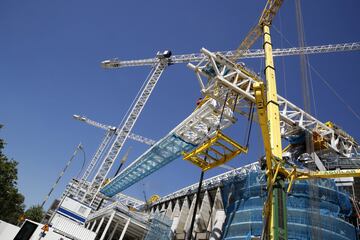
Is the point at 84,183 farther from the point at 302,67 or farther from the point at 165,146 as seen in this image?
the point at 302,67

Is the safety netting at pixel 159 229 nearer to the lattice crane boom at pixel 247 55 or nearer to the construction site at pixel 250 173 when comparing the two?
the construction site at pixel 250 173

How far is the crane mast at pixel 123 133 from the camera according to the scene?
203 feet

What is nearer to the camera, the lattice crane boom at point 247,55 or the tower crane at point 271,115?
the tower crane at point 271,115

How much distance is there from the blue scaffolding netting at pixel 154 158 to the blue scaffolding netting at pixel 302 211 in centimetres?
952

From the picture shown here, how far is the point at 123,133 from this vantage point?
6494 cm

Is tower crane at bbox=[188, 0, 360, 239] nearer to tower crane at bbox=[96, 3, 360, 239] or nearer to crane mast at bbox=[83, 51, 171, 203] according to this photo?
tower crane at bbox=[96, 3, 360, 239]

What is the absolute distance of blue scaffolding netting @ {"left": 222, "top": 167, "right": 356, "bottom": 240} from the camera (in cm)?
2286

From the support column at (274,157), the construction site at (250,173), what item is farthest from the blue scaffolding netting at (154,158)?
the support column at (274,157)

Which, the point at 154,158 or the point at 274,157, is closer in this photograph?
the point at 274,157

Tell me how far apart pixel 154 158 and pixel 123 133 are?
91.7ft

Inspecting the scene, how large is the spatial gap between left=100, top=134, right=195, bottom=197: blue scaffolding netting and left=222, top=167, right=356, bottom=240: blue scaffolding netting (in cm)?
952

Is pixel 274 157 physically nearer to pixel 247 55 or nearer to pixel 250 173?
pixel 250 173

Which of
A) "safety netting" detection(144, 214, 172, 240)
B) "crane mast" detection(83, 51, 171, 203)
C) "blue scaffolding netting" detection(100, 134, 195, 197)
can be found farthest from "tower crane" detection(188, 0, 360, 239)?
"crane mast" detection(83, 51, 171, 203)

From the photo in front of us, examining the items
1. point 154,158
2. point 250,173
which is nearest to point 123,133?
point 154,158
